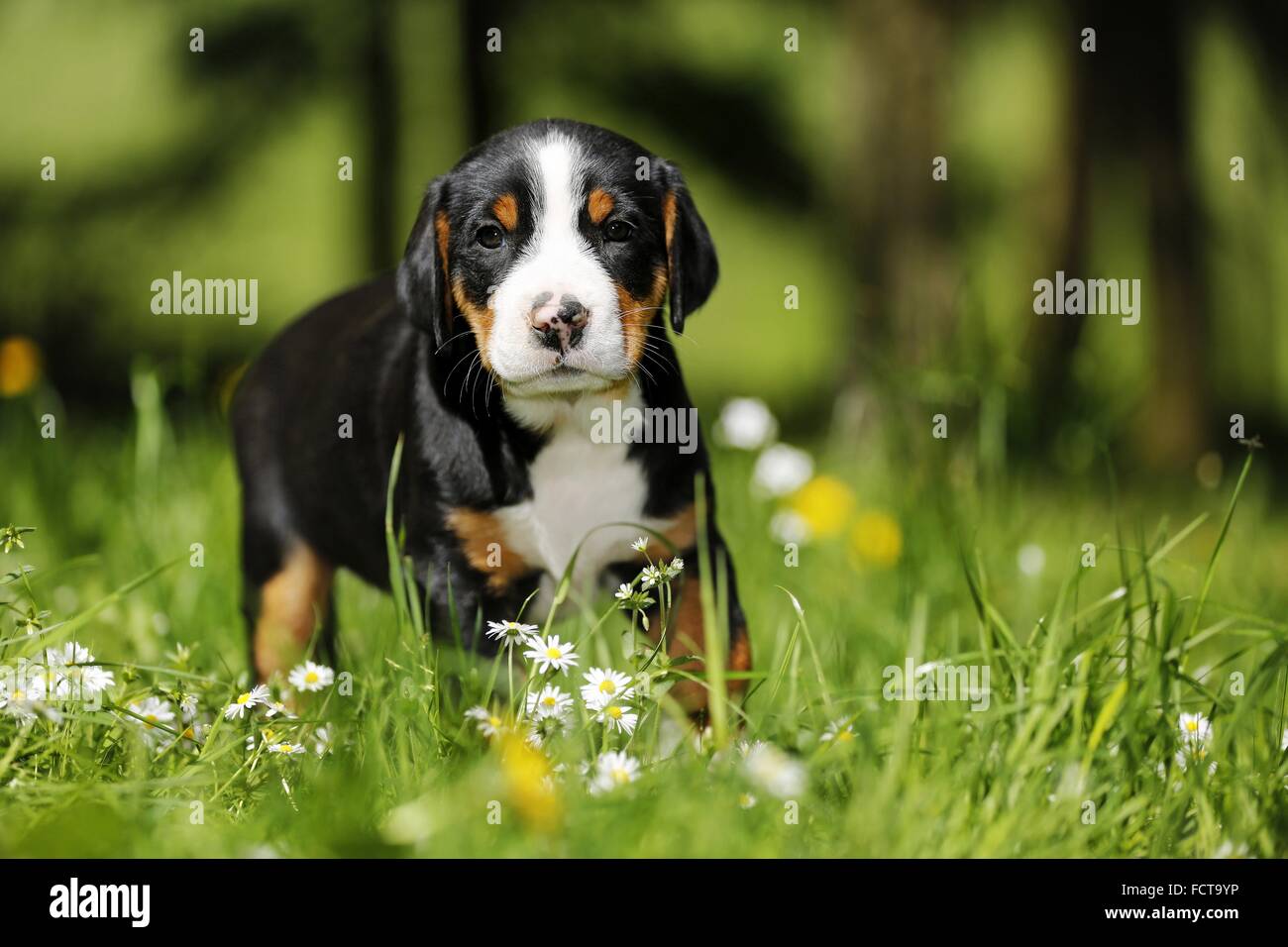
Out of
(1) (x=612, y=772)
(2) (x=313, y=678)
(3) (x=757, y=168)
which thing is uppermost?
(3) (x=757, y=168)

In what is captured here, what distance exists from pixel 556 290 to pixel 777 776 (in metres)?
1.07

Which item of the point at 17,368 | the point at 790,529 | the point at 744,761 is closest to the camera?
the point at 744,761

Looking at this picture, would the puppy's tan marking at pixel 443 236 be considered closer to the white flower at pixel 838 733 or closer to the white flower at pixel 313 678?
the white flower at pixel 313 678

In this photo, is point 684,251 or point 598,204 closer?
point 598,204

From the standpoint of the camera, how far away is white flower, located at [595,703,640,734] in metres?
2.72

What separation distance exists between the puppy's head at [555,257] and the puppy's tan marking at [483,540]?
0.30 m

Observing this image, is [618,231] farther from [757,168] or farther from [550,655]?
[757,168]

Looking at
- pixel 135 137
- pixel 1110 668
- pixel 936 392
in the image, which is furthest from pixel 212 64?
pixel 1110 668

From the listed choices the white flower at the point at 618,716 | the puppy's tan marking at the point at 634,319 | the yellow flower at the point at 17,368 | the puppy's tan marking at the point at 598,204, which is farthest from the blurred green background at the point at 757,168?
the white flower at the point at 618,716

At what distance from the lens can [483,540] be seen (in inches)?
126

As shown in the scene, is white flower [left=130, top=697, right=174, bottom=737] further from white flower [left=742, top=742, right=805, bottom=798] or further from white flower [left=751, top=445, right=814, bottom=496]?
white flower [left=751, top=445, right=814, bottom=496]

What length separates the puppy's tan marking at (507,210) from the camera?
302 cm

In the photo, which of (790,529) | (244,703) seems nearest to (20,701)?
(244,703)
